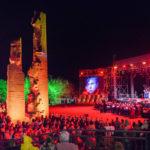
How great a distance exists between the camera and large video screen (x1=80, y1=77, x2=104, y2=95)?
112ft

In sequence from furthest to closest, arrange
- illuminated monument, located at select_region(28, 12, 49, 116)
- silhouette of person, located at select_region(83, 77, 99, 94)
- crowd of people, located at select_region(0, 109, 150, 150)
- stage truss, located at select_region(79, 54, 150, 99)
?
silhouette of person, located at select_region(83, 77, 99, 94) < stage truss, located at select_region(79, 54, 150, 99) < illuminated monument, located at select_region(28, 12, 49, 116) < crowd of people, located at select_region(0, 109, 150, 150)

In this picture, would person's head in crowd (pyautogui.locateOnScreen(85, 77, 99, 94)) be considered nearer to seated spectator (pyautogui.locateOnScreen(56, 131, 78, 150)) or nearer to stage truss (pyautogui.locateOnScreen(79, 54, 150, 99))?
stage truss (pyautogui.locateOnScreen(79, 54, 150, 99))

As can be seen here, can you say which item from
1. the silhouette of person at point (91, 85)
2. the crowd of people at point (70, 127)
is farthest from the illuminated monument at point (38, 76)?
the silhouette of person at point (91, 85)

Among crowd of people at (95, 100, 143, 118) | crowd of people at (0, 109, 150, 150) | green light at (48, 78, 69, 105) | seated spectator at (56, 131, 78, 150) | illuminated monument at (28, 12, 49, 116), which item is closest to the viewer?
seated spectator at (56, 131, 78, 150)

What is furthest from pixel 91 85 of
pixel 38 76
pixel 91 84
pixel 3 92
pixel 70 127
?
pixel 70 127

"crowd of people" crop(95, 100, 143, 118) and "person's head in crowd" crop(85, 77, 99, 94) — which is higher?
"person's head in crowd" crop(85, 77, 99, 94)

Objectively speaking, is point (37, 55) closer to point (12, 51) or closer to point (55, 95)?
point (12, 51)

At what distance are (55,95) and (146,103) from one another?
79.3 feet

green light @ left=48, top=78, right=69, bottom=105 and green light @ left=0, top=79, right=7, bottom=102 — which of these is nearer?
green light @ left=0, top=79, right=7, bottom=102

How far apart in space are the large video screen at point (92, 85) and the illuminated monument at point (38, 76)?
1719 cm

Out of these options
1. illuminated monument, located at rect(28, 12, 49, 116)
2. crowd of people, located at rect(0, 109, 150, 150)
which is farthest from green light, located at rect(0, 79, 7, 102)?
crowd of people, located at rect(0, 109, 150, 150)

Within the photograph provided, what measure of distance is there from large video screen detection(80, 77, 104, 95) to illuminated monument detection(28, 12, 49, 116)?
677 inches

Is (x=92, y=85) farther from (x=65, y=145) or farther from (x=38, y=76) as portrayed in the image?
(x=65, y=145)

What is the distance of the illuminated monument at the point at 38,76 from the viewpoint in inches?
709
